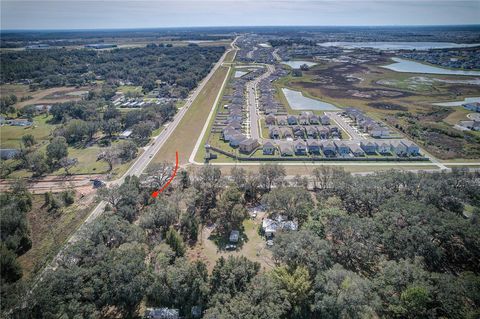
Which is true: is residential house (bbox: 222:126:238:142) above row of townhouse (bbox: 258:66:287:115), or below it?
below

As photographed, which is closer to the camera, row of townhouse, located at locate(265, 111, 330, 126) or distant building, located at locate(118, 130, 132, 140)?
distant building, located at locate(118, 130, 132, 140)

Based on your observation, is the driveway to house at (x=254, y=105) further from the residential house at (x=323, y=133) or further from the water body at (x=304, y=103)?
the residential house at (x=323, y=133)

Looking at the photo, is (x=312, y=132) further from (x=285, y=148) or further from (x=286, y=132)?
(x=285, y=148)

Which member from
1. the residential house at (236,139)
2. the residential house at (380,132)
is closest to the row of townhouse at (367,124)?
the residential house at (380,132)

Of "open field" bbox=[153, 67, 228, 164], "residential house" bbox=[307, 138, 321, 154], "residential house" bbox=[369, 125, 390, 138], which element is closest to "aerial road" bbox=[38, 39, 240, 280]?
"open field" bbox=[153, 67, 228, 164]

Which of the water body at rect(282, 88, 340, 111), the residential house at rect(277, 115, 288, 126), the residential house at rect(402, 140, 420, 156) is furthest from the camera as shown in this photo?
the water body at rect(282, 88, 340, 111)

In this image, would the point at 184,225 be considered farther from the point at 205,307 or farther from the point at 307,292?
the point at 307,292

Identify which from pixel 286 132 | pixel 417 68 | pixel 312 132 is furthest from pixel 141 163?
pixel 417 68

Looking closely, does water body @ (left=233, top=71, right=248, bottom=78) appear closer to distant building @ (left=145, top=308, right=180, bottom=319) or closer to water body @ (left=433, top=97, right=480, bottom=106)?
water body @ (left=433, top=97, right=480, bottom=106)
